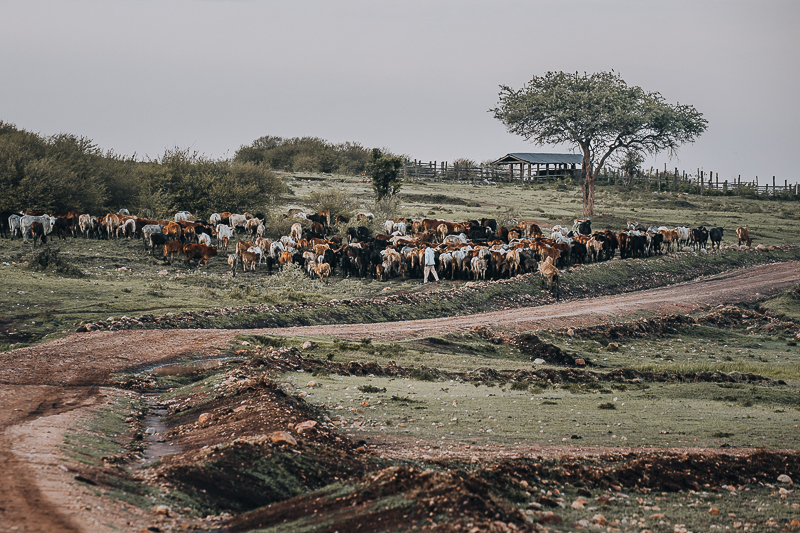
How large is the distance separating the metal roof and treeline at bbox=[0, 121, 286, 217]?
35.7 m

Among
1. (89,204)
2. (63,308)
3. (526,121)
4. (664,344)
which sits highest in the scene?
(526,121)

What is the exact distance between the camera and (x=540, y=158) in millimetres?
77750

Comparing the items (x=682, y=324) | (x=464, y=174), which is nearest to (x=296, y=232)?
(x=682, y=324)

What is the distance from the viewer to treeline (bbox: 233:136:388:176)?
237 ft

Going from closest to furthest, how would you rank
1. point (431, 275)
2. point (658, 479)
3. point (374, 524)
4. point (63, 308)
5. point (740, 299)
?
point (374, 524) < point (658, 479) < point (63, 308) < point (740, 299) < point (431, 275)

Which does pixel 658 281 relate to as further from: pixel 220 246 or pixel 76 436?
pixel 76 436

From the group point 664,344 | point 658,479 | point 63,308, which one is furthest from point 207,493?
point 664,344

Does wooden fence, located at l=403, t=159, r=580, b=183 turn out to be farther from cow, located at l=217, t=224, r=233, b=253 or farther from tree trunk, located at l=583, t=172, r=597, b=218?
cow, located at l=217, t=224, r=233, b=253

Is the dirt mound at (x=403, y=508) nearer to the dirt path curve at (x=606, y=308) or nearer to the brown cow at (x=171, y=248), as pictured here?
the dirt path curve at (x=606, y=308)

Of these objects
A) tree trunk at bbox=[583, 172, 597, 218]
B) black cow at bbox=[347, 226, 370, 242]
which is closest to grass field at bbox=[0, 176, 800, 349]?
tree trunk at bbox=[583, 172, 597, 218]

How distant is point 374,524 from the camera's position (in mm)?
5457

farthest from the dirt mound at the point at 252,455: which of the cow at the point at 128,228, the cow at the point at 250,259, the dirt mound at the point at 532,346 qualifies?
the cow at the point at 128,228

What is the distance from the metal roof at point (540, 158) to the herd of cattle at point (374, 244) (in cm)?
4022

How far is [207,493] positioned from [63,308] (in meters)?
13.4
